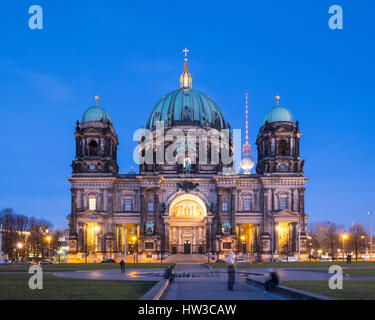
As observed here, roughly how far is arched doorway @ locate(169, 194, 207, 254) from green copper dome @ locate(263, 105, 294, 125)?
20952mm

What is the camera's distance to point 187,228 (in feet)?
307

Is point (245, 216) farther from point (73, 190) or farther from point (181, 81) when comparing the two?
point (181, 81)

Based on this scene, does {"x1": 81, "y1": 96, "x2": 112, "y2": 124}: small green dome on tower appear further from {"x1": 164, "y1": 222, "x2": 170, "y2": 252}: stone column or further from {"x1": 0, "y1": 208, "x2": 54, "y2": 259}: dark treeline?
{"x1": 0, "y1": 208, "x2": 54, "y2": 259}: dark treeline

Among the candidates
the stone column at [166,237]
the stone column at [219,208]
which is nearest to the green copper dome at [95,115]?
the stone column at [166,237]

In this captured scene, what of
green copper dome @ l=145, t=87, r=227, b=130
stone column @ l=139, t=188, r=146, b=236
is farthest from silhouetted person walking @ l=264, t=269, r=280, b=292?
green copper dome @ l=145, t=87, r=227, b=130

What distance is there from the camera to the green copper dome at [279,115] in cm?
8950

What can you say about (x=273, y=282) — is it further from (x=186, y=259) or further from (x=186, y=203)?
(x=186, y=203)

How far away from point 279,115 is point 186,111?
20.9m

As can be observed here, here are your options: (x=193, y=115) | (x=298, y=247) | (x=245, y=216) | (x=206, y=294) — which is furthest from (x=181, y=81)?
(x=206, y=294)

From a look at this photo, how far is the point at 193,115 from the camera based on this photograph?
334ft

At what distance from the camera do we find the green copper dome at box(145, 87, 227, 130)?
101 metres

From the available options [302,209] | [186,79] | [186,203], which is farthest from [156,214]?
[186,79]

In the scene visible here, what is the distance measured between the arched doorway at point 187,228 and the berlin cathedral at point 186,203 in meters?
0.19

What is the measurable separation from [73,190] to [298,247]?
40.6 m
